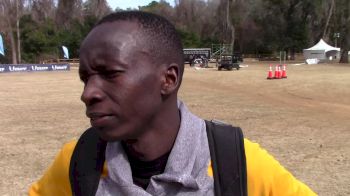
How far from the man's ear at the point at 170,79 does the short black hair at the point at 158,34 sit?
20mm

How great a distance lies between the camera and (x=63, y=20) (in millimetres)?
74938

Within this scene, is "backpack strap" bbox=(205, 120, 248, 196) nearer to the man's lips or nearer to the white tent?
the man's lips

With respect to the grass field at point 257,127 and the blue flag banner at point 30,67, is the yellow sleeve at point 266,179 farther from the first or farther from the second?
the blue flag banner at point 30,67

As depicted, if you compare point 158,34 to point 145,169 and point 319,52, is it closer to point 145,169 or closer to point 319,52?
point 145,169

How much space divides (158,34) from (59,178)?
1.89 ft

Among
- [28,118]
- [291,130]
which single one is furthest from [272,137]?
[28,118]

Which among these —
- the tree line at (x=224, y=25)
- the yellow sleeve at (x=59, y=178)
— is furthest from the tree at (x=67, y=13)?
the yellow sleeve at (x=59, y=178)

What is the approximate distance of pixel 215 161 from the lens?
1.50 meters

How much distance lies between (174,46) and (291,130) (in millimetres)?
9501

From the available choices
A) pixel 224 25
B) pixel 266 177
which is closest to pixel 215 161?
pixel 266 177

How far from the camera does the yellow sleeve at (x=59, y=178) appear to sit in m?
1.64

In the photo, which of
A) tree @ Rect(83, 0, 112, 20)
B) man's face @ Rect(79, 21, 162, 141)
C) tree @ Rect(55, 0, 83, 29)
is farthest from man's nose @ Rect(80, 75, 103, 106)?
tree @ Rect(55, 0, 83, 29)

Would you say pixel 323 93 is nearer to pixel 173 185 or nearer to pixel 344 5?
pixel 173 185

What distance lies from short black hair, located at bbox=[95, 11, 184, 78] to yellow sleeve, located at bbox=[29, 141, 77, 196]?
435 millimetres
